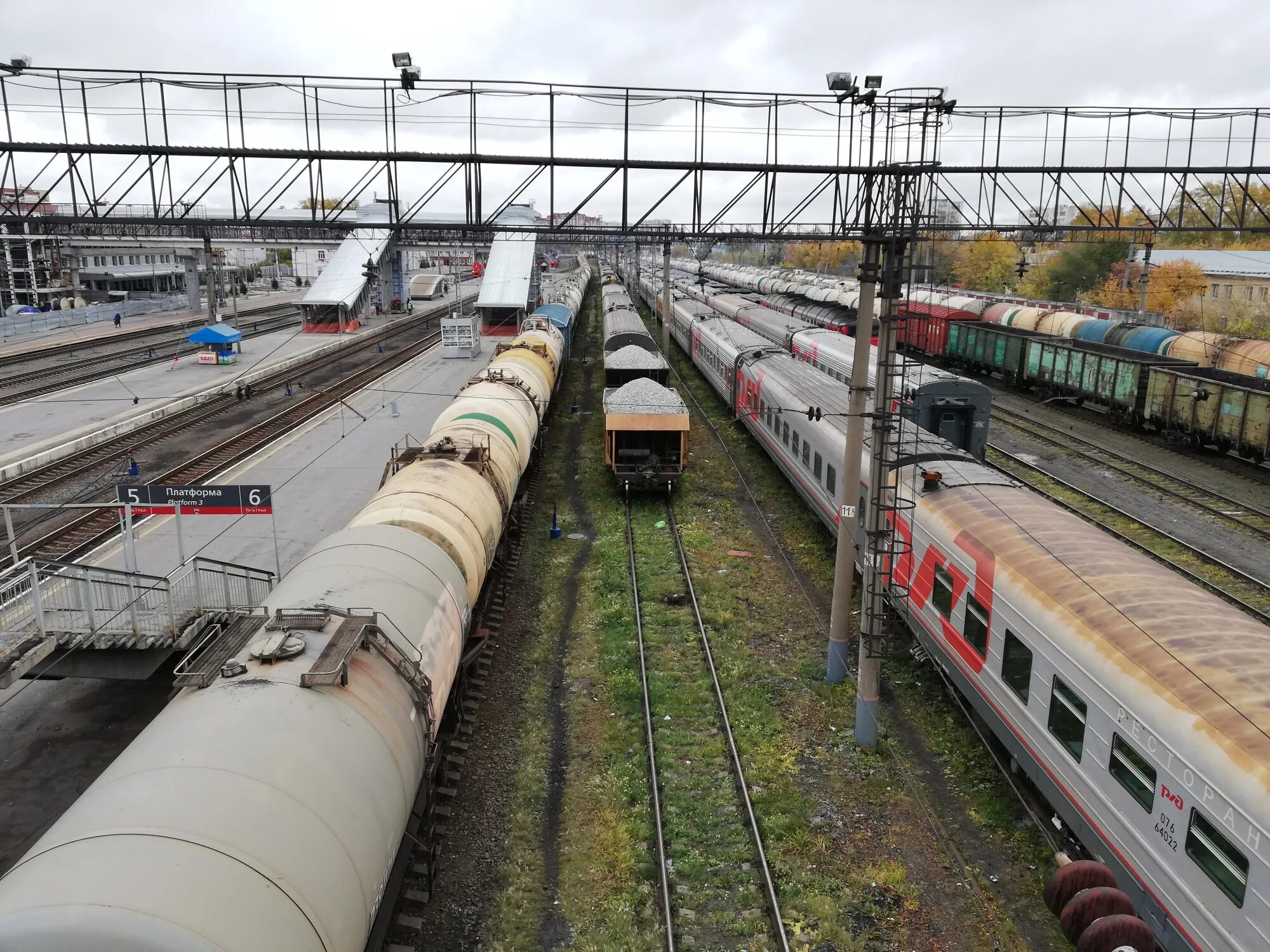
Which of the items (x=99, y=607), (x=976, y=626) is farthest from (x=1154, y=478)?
(x=99, y=607)

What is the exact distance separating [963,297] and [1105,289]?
2023 cm

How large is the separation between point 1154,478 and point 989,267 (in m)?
64.3

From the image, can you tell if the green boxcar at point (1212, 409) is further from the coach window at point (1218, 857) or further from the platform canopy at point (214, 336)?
the platform canopy at point (214, 336)

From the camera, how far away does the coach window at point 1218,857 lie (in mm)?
6926

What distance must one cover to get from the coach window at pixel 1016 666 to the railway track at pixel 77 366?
131ft

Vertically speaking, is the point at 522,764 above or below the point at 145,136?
below

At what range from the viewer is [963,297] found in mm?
55562

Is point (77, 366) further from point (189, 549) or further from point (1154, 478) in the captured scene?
point (1154, 478)

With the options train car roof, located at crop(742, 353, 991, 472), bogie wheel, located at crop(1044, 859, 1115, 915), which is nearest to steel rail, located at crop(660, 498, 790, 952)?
bogie wheel, located at crop(1044, 859, 1115, 915)

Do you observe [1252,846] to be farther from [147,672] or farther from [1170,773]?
[147,672]

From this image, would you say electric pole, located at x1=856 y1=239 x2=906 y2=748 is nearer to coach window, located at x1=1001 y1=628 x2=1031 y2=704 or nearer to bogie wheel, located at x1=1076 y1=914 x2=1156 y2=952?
coach window, located at x1=1001 y1=628 x2=1031 y2=704

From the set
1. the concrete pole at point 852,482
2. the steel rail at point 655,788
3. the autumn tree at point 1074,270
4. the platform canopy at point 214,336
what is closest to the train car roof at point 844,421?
the concrete pole at point 852,482

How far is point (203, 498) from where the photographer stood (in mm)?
13859

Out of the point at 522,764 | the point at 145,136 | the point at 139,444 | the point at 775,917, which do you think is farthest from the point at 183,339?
the point at 775,917
